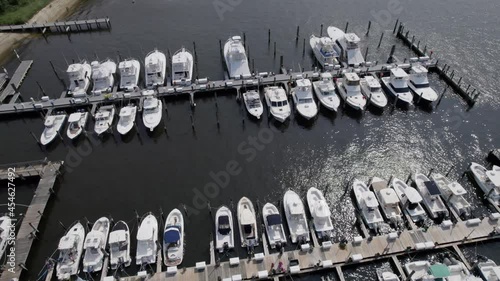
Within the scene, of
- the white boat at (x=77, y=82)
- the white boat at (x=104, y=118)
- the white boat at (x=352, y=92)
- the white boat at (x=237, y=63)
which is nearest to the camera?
the white boat at (x=104, y=118)

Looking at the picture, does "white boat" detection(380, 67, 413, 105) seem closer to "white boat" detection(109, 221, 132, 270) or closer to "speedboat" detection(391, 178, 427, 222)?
"speedboat" detection(391, 178, 427, 222)

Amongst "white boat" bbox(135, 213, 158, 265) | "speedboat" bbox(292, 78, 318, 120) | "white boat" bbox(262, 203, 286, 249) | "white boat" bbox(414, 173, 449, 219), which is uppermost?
"speedboat" bbox(292, 78, 318, 120)

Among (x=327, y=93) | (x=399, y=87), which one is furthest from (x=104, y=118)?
(x=399, y=87)

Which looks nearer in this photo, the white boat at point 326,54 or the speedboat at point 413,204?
the speedboat at point 413,204

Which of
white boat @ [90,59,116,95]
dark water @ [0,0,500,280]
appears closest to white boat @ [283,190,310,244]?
dark water @ [0,0,500,280]

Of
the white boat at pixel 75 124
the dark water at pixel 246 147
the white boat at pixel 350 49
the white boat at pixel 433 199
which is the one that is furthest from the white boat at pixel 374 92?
the white boat at pixel 75 124

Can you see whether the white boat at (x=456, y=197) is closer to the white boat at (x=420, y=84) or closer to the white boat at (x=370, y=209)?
the white boat at (x=370, y=209)

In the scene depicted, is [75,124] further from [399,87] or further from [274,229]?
[399,87]
